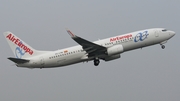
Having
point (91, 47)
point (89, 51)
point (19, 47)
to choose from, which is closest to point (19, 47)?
point (19, 47)

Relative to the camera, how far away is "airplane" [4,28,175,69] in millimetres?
53812

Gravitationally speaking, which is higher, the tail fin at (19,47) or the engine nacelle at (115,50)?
the tail fin at (19,47)

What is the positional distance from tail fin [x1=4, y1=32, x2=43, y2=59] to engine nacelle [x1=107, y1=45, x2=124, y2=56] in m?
11.4

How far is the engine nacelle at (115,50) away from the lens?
176 ft

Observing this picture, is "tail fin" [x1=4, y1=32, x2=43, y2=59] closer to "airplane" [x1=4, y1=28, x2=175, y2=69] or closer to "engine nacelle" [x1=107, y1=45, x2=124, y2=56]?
"airplane" [x1=4, y1=28, x2=175, y2=69]

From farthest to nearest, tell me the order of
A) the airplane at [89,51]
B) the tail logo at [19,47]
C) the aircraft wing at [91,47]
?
the tail logo at [19,47]
the airplane at [89,51]
the aircraft wing at [91,47]

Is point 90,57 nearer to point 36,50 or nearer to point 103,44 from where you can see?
→ point 103,44

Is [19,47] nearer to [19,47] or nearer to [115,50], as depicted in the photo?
[19,47]

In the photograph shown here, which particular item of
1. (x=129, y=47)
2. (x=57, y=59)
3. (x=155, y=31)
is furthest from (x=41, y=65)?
(x=155, y=31)

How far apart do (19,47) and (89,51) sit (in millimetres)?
11852

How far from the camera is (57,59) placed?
2131 inches

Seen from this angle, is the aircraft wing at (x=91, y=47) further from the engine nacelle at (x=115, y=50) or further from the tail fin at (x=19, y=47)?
the tail fin at (x=19, y=47)

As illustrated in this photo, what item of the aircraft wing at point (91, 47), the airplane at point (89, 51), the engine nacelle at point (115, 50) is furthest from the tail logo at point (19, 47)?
the engine nacelle at point (115, 50)

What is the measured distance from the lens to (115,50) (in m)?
53.8
